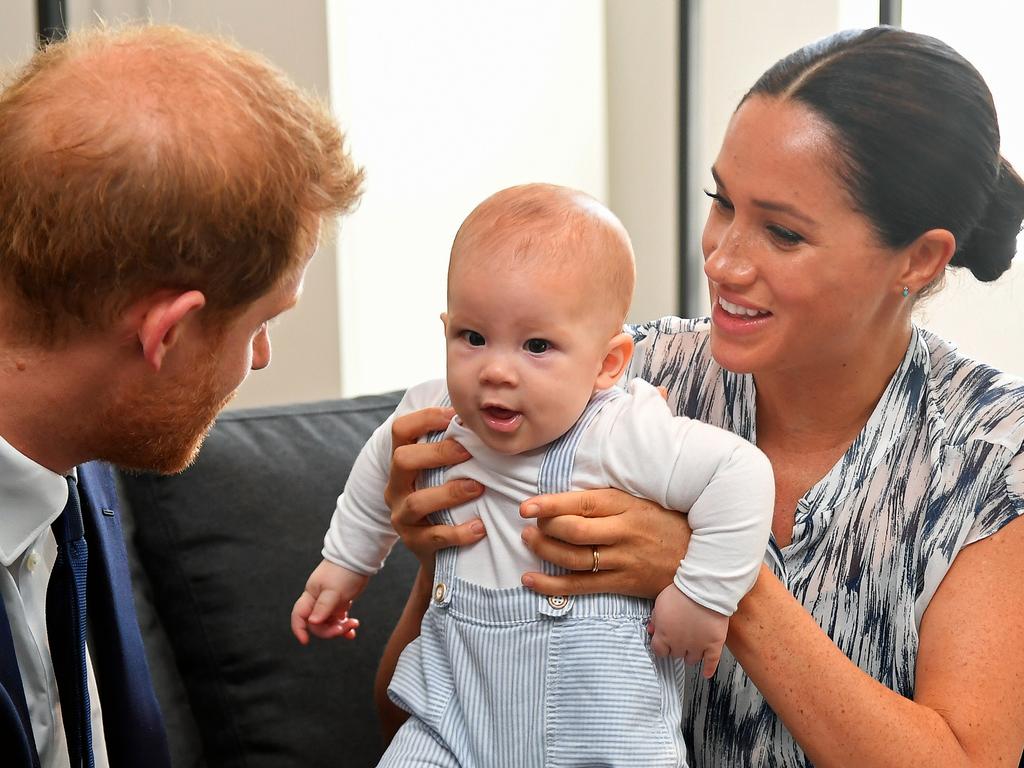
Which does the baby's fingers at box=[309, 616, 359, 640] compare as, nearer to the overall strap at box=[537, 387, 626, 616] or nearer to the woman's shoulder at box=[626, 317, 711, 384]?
the overall strap at box=[537, 387, 626, 616]

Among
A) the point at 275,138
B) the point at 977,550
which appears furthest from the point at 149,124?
the point at 977,550

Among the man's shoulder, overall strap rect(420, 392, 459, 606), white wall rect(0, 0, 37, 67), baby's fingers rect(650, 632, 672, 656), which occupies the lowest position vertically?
baby's fingers rect(650, 632, 672, 656)

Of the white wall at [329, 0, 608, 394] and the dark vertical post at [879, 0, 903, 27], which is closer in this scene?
the dark vertical post at [879, 0, 903, 27]

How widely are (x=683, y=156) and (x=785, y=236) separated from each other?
212 centimetres

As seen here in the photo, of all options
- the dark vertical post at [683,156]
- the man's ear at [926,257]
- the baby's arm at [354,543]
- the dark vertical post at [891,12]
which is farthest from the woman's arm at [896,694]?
the dark vertical post at [683,156]

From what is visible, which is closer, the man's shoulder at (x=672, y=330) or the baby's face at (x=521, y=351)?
the baby's face at (x=521, y=351)

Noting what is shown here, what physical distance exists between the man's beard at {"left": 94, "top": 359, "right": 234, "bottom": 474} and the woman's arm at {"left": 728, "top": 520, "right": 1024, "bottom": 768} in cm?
68

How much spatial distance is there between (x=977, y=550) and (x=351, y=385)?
79.7 inches

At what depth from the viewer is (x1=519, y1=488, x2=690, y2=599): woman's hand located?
1.36 meters

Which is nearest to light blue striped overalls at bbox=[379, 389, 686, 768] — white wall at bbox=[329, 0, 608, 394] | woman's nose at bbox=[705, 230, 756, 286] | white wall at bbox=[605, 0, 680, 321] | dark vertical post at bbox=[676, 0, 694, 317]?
woman's nose at bbox=[705, 230, 756, 286]

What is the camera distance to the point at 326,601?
5.21 feet

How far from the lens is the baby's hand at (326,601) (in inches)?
62.6

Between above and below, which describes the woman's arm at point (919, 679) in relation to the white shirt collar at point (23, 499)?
below

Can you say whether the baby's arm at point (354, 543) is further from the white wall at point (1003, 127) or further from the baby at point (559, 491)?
the white wall at point (1003, 127)
